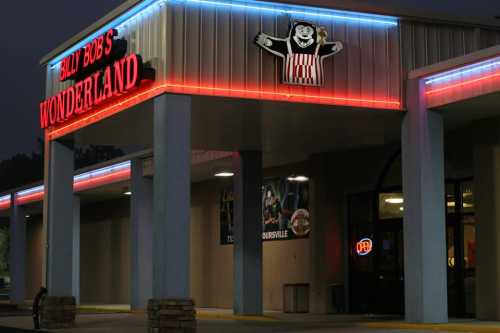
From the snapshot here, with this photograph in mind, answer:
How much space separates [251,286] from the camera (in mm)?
29188

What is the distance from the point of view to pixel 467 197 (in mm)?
26375

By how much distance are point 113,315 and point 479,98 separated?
603 inches

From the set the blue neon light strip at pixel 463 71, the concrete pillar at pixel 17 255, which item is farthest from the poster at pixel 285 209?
the concrete pillar at pixel 17 255

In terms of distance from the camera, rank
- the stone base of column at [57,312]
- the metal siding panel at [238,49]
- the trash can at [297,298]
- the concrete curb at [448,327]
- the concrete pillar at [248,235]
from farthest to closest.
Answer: the trash can at [297,298], the concrete pillar at [248,235], the stone base of column at [57,312], the metal siding panel at [238,49], the concrete curb at [448,327]

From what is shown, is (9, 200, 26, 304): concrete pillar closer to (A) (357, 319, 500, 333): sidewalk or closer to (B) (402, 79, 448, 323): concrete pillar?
(A) (357, 319, 500, 333): sidewalk

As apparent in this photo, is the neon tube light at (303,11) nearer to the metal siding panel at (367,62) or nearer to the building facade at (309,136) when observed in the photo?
the building facade at (309,136)

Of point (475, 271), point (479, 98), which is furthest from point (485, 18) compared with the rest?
point (475, 271)

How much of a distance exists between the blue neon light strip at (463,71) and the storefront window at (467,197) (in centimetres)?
459

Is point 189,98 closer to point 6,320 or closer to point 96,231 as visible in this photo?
point 6,320

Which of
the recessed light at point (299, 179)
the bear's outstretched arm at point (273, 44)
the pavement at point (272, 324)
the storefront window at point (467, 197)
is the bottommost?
the pavement at point (272, 324)

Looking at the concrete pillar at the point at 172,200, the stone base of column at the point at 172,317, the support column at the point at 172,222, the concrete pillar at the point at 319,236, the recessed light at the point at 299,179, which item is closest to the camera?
the stone base of column at the point at 172,317

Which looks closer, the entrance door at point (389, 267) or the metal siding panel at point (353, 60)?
the metal siding panel at point (353, 60)

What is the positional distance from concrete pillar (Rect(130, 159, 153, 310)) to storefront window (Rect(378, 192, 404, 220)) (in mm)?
9212

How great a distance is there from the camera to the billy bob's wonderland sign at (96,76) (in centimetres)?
2153
